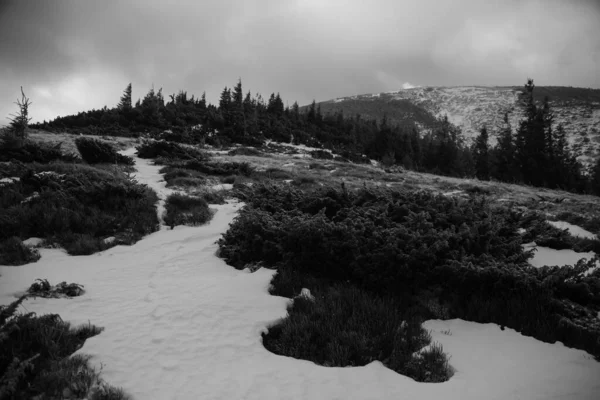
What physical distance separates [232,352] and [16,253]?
538cm

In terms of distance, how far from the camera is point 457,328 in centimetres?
362

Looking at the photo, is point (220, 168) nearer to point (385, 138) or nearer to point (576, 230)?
point (576, 230)

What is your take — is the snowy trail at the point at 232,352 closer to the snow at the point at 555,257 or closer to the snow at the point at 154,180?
the snow at the point at 555,257

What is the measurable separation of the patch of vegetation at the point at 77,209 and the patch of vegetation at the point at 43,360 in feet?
11.4

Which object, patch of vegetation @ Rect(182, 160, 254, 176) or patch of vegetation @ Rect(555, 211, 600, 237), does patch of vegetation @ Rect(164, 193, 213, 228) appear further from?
patch of vegetation @ Rect(555, 211, 600, 237)

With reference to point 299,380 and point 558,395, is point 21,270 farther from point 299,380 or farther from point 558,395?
point 558,395

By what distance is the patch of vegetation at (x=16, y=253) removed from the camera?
217 inches

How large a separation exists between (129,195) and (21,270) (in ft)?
12.7

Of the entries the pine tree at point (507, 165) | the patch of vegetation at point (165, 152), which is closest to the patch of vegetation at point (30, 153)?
the patch of vegetation at point (165, 152)

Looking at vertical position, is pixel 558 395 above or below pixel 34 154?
below

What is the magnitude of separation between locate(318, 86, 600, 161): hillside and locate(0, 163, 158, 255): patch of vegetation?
95642 mm

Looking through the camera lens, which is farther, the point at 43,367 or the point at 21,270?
the point at 21,270

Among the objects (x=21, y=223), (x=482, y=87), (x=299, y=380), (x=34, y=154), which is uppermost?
(x=482, y=87)

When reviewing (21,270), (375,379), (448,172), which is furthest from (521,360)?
(448,172)
